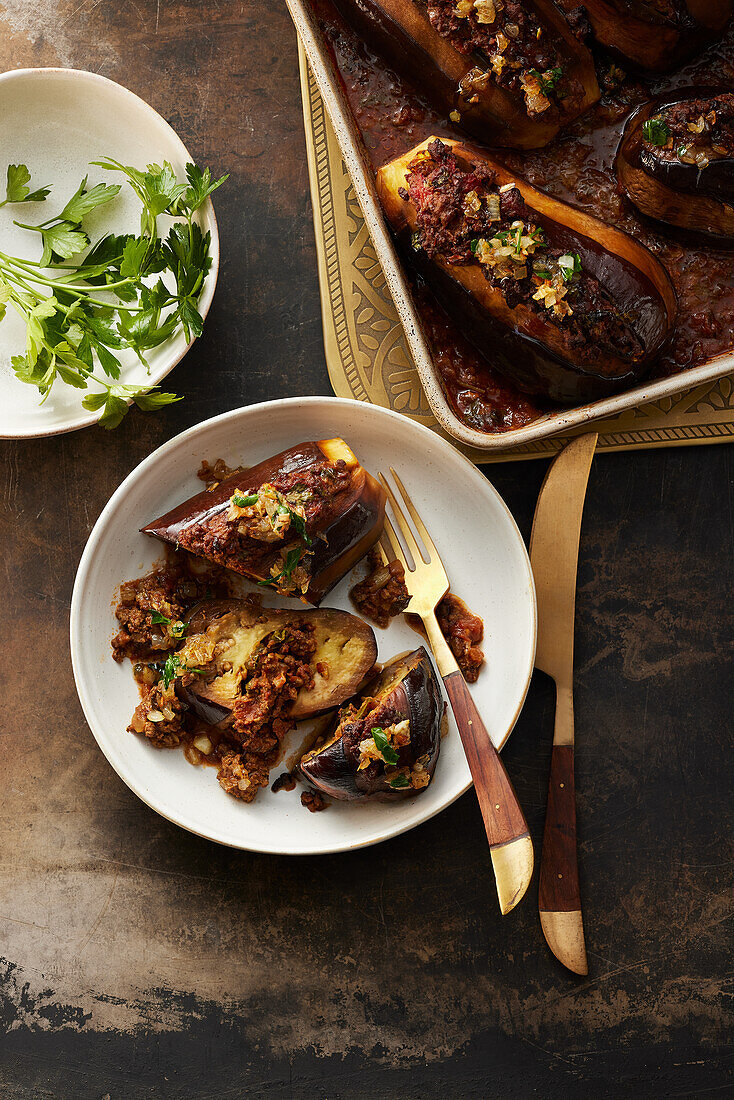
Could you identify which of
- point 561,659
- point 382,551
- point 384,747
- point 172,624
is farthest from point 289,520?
point 561,659

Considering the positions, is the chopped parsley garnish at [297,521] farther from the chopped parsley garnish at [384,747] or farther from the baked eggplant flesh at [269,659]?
the chopped parsley garnish at [384,747]

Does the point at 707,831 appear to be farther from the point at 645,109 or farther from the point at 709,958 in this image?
the point at 645,109

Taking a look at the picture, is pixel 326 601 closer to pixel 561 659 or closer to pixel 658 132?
pixel 561 659

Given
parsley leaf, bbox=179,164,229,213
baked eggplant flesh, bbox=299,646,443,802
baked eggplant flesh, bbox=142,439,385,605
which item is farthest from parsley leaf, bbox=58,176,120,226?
baked eggplant flesh, bbox=299,646,443,802

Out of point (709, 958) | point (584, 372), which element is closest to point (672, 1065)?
point (709, 958)

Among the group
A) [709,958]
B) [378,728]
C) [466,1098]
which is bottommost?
[466,1098]

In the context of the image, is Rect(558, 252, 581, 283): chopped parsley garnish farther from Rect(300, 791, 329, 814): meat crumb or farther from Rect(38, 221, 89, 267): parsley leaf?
Rect(300, 791, 329, 814): meat crumb

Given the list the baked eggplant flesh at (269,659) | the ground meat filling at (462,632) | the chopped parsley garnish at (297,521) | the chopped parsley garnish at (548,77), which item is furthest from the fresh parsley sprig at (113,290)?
the ground meat filling at (462,632)
